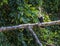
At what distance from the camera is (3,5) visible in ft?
7.32

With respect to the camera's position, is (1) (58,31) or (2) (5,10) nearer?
(2) (5,10)

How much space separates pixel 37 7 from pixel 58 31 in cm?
113

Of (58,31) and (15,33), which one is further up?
(15,33)

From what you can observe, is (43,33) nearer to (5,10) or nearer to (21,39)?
(21,39)

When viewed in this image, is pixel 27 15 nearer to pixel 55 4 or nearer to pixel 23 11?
pixel 23 11

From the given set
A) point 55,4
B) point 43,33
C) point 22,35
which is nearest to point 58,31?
point 55,4

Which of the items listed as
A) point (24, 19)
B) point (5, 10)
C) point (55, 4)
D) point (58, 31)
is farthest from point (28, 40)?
point (55, 4)

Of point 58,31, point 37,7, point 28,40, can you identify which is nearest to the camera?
point 28,40

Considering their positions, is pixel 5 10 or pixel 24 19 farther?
pixel 5 10

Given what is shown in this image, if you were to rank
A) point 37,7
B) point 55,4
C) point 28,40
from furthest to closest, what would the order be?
point 55,4
point 37,7
point 28,40

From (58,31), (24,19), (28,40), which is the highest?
(24,19)

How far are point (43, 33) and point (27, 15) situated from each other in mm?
361

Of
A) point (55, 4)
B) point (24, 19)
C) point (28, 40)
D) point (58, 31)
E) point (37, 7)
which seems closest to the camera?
point (24, 19)

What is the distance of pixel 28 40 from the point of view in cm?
221
